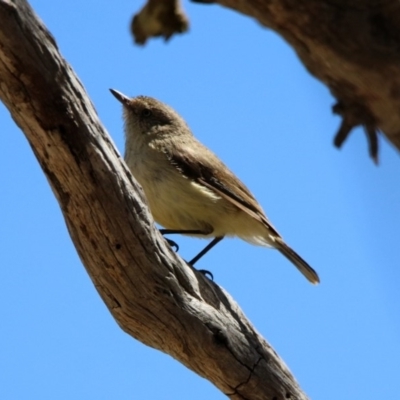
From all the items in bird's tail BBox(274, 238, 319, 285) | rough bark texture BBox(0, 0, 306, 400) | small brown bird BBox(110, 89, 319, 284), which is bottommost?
rough bark texture BBox(0, 0, 306, 400)

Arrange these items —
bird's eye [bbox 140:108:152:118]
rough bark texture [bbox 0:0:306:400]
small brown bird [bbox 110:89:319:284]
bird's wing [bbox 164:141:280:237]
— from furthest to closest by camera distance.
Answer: bird's eye [bbox 140:108:152:118], bird's wing [bbox 164:141:280:237], small brown bird [bbox 110:89:319:284], rough bark texture [bbox 0:0:306:400]

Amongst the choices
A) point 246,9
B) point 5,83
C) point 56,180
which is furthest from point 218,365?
point 246,9

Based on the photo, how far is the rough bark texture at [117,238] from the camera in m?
4.21

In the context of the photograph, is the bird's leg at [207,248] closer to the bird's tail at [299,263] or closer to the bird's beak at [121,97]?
the bird's tail at [299,263]

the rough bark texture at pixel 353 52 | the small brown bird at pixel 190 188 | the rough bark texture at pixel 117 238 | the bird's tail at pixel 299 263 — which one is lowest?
the rough bark texture at pixel 117 238

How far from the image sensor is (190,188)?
6242 millimetres

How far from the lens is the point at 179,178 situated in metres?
6.23

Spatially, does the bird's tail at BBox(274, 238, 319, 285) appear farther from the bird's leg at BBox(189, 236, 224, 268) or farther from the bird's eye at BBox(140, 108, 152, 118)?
the bird's eye at BBox(140, 108, 152, 118)

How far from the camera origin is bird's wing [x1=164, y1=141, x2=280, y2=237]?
6.36 metres

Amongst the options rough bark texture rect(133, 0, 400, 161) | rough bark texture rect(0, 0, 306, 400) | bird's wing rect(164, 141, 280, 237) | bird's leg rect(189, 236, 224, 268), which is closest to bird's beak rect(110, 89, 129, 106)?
bird's wing rect(164, 141, 280, 237)

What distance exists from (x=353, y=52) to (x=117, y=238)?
8.49 feet

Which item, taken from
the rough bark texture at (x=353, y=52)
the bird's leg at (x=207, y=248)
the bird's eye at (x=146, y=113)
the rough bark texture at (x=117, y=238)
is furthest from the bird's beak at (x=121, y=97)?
the rough bark texture at (x=353, y=52)

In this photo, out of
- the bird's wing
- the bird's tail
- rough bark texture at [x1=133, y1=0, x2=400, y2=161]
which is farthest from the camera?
the bird's tail

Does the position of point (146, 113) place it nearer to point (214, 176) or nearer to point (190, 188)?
point (214, 176)
